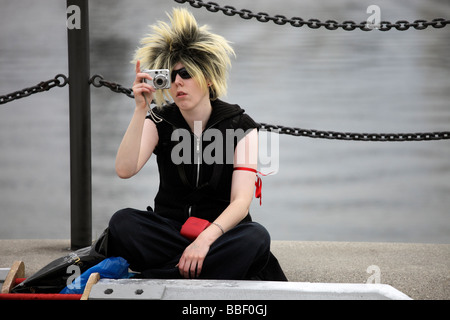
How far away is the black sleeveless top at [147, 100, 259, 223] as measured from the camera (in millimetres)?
1646

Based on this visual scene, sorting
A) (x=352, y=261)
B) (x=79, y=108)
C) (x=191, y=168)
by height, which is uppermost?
(x=79, y=108)

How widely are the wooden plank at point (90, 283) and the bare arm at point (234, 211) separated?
0.24 m

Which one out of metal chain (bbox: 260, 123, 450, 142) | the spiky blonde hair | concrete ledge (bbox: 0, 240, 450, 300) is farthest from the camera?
metal chain (bbox: 260, 123, 450, 142)

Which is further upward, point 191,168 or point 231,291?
point 191,168

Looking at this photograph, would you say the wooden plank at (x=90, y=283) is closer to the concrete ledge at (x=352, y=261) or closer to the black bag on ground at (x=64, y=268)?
the black bag on ground at (x=64, y=268)

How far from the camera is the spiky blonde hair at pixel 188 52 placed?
1637 mm

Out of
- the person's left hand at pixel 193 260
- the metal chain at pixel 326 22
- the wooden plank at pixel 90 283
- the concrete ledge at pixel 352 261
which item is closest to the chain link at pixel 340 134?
the metal chain at pixel 326 22

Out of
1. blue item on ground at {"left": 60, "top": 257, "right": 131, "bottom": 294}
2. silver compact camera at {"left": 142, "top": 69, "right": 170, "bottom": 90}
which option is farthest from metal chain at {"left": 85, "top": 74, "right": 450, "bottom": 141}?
blue item on ground at {"left": 60, "top": 257, "right": 131, "bottom": 294}

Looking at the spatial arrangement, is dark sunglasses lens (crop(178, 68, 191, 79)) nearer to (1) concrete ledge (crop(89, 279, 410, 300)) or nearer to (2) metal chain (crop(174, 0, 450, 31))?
(2) metal chain (crop(174, 0, 450, 31))

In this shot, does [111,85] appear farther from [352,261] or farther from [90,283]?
[352,261]

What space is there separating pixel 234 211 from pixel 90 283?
18.9 inches

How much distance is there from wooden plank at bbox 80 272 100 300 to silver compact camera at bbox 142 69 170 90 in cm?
59

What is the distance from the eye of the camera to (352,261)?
2.29 metres

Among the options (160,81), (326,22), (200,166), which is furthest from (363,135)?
(160,81)
